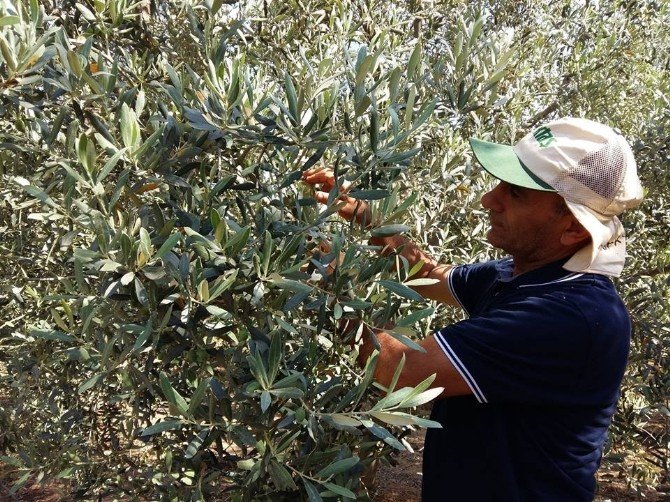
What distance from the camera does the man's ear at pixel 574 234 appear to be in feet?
7.06

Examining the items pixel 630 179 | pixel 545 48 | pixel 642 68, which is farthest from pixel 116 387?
pixel 642 68

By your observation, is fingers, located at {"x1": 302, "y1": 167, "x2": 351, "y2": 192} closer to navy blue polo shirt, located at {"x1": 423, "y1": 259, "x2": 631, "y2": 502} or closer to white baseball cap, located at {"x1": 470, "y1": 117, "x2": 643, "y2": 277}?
white baseball cap, located at {"x1": 470, "y1": 117, "x2": 643, "y2": 277}

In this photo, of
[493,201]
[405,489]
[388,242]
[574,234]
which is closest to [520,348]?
[574,234]

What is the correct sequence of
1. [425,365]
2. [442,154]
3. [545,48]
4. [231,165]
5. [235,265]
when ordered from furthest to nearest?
[545,48] < [442,154] < [231,165] < [425,365] < [235,265]

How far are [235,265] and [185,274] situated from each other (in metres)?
0.15

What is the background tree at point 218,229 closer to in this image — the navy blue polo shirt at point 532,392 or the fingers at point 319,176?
the fingers at point 319,176

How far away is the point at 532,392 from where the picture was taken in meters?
2.02

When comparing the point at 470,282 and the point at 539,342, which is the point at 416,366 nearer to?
the point at 539,342

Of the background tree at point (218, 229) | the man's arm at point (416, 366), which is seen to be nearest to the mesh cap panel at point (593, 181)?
the background tree at point (218, 229)

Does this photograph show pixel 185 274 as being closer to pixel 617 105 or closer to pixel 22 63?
pixel 22 63

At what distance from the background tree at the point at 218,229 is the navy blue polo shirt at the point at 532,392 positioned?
22 centimetres

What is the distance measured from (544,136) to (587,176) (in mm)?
225

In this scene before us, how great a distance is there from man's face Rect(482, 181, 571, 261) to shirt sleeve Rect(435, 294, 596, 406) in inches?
9.9

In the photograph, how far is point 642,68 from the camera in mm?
4559
